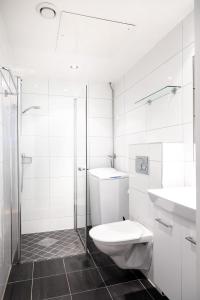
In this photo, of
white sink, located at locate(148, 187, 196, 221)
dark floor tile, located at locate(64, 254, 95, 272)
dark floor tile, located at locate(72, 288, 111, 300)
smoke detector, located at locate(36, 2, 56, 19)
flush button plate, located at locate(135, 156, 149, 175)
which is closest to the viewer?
white sink, located at locate(148, 187, 196, 221)

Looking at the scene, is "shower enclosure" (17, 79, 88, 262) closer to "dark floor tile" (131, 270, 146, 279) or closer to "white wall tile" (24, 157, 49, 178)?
"white wall tile" (24, 157, 49, 178)

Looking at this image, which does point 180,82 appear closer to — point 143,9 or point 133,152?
point 143,9

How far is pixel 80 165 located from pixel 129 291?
142 cm

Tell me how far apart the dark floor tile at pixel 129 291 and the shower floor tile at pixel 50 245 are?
69 cm

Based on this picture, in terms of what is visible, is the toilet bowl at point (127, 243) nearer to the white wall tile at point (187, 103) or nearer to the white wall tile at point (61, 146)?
the white wall tile at point (187, 103)

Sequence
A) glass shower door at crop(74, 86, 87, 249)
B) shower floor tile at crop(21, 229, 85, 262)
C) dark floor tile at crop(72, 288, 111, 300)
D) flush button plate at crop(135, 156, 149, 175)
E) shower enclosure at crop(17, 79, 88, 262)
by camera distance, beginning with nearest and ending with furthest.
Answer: dark floor tile at crop(72, 288, 111, 300)
flush button plate at crop(135, 156, 149, 175)
shower floor tile at crop(21, 229, 85, 262)
glass shower door at crop(74, 86, 87, 249)
shower enclosure at crop(17, 79, 88, 262)

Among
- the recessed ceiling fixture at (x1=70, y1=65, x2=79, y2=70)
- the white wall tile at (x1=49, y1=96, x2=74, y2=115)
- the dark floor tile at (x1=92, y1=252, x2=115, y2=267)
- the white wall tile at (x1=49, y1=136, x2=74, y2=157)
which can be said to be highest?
the recessed ceiling fixture at (x1=70, y1=65, x2=79, y2=70)

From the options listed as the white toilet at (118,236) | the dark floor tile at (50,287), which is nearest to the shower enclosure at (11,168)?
the dark floor tile at (50,287)

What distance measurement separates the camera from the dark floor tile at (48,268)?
1864mm

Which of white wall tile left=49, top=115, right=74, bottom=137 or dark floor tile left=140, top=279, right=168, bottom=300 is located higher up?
white wall tile left=49, top=115, right=74, bottom=137

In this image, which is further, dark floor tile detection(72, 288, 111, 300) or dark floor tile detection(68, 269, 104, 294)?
dark floor tile detection(68, 269, 104, 294)

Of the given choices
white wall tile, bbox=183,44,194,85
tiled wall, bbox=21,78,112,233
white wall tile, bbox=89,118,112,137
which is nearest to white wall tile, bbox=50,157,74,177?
tiled wall, bbox=21,78,112,233

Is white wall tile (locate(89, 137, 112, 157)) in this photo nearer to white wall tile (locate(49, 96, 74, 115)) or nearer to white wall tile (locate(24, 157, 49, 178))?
white wall tile (locate(49, 96, 74, 115))

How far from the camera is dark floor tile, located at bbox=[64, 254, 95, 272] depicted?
1936 mm
